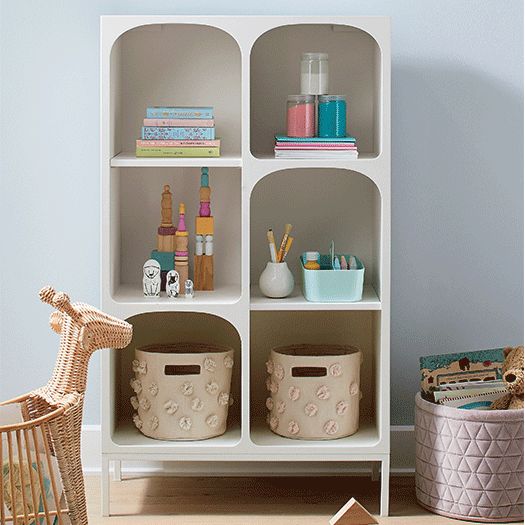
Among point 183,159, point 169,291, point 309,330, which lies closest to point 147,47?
point 183,159

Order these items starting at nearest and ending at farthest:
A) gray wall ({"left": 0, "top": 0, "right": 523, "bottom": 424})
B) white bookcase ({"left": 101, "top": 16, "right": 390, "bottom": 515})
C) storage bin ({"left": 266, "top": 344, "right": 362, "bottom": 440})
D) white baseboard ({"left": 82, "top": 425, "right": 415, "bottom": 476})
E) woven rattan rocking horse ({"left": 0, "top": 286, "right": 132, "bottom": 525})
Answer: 1. woven rattan rocking horse ({"left": 0, "top": 286, "right": 132, "bottom": 525})
2. storage bin ({"left": 266, "top": 344, "right": 362, "bottom": 440})
3. white bookcase ({"left": 101, "top": 16, "right": 390, "bottom": 515})
4. gray wall ({"left": 0, "top": 0, "right": 523, "bottom": 424})
5. white baseboard ({"left": 82, "top": 425, "right": 415, "bottom": 476})

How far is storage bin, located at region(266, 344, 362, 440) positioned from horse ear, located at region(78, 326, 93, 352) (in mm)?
647

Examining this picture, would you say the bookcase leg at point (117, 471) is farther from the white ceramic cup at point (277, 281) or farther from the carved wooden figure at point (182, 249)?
the white ceramic cup at point (277, 281)

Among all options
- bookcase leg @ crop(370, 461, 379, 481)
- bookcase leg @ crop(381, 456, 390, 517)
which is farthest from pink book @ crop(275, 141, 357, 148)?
bookcase leg @ crop(370, 461, 379, 481)

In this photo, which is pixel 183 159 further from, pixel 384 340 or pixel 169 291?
pixel 384 340

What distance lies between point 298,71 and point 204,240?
1.91 ft

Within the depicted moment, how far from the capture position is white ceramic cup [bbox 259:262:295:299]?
2.89 meters

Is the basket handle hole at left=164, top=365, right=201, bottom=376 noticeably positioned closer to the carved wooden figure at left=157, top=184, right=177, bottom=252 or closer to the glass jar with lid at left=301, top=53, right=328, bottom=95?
the carved wooden figure at left=157, top=184, right=177, bottom=252

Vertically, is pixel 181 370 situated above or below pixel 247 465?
above

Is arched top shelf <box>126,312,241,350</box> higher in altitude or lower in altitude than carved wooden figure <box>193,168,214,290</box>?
lower

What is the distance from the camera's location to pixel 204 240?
9.82 ft

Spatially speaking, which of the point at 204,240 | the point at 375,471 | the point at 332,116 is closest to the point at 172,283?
the point at 204,240

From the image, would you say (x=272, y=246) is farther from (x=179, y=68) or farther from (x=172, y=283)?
(x=179, y=68)

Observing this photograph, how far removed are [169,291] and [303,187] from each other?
54cm
